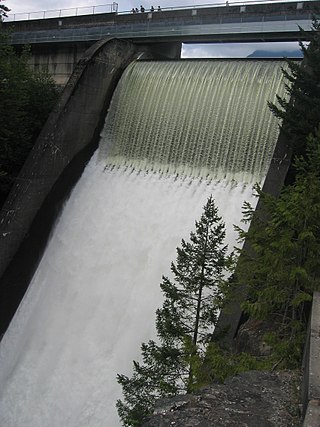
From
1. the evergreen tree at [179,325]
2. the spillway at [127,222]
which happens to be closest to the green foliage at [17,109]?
the spillway at [127,222]

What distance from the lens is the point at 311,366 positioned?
211 inches

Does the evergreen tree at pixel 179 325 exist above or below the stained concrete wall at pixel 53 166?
below

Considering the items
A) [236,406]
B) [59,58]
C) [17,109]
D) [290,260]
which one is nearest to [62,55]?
[59,58]

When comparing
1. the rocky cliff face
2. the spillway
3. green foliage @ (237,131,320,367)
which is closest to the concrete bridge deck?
the spillway

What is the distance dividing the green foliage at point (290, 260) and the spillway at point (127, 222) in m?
4.45

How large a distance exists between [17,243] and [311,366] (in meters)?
12.2

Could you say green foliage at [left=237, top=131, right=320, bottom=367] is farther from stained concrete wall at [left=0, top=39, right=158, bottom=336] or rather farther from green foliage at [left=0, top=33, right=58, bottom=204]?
green foliage at [left=0, top=33, right=58, bottom=204]

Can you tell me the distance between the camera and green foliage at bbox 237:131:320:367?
7051 millimetres

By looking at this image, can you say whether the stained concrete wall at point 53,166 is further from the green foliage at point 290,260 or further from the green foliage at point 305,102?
the green foliage at point 290,260

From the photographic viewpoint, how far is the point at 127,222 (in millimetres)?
14297

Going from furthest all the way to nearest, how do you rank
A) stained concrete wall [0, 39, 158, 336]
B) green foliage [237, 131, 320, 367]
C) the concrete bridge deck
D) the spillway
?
the concrete bridge deck, stained concrete wall [0, 39, 158, 336], the spillway, green foliage [237, 131, 320, 367]

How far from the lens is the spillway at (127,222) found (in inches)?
464

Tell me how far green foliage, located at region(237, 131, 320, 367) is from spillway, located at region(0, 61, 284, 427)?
14.6 ft

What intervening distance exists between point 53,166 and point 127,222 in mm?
4141
